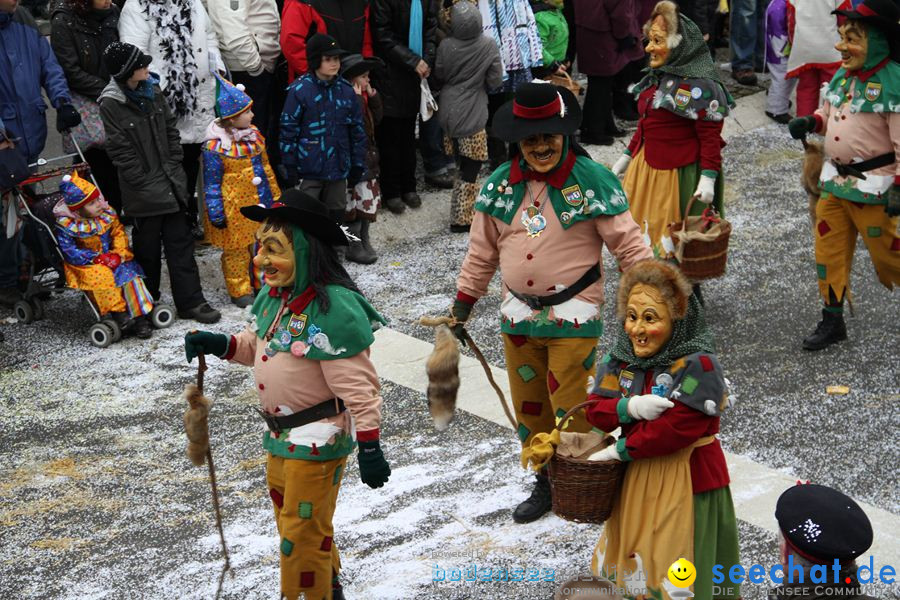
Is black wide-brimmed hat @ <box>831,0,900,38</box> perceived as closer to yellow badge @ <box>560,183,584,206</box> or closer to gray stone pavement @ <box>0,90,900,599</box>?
gray stone pavement @ <box>0,90,900,599</box>

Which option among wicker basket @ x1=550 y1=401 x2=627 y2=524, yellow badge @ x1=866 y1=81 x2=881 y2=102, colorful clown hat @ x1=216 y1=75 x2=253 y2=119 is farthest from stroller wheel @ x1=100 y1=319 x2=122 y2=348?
yellow badge @ x1=866 y1=81 x2=881 y2=102

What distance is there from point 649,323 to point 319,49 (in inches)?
197

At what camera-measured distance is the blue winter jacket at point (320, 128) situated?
29.9 ft

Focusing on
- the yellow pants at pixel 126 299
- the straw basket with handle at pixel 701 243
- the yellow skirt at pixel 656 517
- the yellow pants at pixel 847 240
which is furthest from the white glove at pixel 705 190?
the yellow pants at pixel 126 299

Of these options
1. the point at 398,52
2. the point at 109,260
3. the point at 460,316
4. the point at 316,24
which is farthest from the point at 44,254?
the point at 460,316

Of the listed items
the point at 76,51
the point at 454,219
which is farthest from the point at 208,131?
the point at 454,219

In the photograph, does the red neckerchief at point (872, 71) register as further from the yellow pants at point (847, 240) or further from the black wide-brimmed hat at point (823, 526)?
the black wide-brimmed hat at point (823, 526)

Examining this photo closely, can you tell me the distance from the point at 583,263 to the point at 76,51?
4.90 m

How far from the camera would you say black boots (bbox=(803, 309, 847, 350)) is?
8094 mm

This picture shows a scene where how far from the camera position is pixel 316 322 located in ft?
16.4

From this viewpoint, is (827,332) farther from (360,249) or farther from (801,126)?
(360,249)

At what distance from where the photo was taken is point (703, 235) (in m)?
7.69

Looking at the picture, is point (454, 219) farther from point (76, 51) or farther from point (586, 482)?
point (586, 482)

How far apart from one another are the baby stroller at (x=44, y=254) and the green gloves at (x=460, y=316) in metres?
3.42
